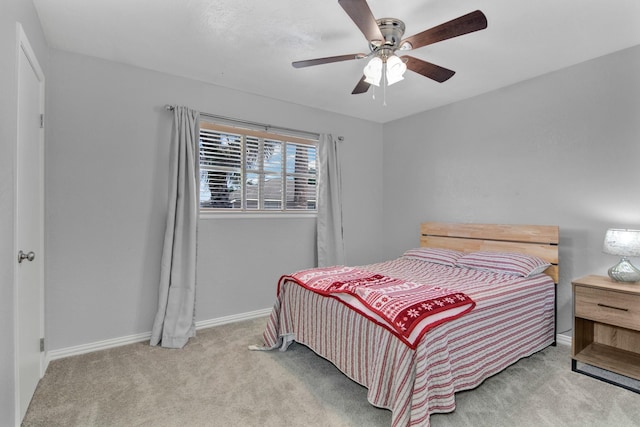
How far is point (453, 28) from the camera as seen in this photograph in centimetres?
174

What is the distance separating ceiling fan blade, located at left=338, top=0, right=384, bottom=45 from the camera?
5.09ft

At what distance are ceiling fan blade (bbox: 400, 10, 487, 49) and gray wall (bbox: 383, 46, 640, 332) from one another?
6.10 ft

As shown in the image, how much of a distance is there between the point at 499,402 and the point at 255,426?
1.48 meters

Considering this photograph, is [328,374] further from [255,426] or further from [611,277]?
[611,277]

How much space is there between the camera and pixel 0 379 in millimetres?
1454

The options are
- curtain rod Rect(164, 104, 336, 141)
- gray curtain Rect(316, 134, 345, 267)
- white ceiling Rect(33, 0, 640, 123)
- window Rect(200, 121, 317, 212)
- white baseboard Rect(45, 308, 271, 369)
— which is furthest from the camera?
gray curtain Rect(316, 134, 345, 267)

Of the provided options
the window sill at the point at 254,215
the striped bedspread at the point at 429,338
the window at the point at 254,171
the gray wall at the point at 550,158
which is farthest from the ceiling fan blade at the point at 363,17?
the window sill at the point at 254,215

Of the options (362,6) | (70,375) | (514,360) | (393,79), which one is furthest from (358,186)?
(70,375)

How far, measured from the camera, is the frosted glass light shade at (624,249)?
2.30 meters

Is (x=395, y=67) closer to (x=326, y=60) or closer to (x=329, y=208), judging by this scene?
(x=326, y=60)

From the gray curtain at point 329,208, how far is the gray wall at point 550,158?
1073 mm

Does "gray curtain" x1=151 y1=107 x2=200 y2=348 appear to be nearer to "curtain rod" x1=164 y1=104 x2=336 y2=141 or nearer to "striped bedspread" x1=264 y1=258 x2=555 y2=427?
"curtain rod" x1=164 y1=104 x2=336 y2=141

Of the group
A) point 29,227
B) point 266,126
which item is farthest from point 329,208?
point 29,227

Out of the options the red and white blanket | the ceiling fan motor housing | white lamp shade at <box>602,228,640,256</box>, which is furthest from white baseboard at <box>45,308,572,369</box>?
the ceiling fan motor housing
